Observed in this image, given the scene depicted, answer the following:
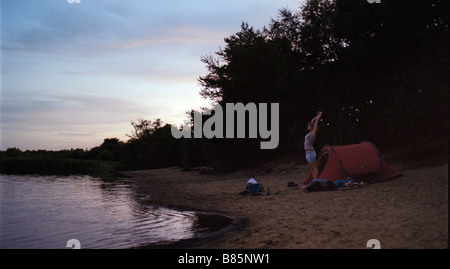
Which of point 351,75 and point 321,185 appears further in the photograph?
point 351,75

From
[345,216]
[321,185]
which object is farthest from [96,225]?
[321,185]

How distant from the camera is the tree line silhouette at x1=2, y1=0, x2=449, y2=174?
45.5ft

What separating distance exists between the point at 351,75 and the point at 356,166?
299 inches

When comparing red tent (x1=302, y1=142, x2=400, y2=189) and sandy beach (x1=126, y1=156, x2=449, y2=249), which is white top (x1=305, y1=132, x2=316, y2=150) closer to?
red tent (x1=302, y1=142, x2=400, y2=189)

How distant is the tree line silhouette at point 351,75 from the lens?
45.5 ft

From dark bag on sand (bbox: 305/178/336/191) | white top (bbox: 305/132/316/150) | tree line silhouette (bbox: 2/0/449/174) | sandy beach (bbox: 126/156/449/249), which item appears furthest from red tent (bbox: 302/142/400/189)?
tree line silhouette (bbox: 2/0/449/174)

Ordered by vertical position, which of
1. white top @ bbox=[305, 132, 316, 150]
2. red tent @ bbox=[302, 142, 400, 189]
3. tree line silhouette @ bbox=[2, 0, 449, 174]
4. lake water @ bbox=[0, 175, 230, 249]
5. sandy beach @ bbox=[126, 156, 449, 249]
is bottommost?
lake water @ bbox=[0, 175, 230, 249]

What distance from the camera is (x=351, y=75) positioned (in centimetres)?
1702

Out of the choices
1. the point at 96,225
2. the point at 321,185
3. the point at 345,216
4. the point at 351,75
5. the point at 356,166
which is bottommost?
the point at 96,225

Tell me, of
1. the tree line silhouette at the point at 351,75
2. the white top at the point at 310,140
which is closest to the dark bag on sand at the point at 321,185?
the white top at the point at 310,140

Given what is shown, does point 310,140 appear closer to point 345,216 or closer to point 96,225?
point 345,216

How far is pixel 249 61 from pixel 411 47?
40.4ft

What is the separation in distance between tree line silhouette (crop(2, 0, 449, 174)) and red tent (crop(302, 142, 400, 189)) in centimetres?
381
